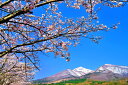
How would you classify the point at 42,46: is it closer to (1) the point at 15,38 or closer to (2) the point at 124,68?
(1) the point at 15,38

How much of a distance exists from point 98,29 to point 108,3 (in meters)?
1.68

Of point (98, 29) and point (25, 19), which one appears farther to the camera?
point (98, 29)

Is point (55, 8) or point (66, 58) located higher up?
point (55, 8)

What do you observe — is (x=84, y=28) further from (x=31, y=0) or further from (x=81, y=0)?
(x=31, y=0)

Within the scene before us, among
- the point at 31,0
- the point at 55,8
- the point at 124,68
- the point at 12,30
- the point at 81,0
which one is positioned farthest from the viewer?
the point at 124,68

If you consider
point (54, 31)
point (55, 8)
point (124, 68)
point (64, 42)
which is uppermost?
point (124, 68)

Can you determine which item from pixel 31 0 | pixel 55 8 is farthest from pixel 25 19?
pixel 55 8

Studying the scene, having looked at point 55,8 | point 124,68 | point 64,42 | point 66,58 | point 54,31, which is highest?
point 124,68

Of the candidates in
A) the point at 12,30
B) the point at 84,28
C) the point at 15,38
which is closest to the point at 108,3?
the point at 84,28

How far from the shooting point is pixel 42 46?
22.5ft

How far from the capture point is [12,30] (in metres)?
6.27

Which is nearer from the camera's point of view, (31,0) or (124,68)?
(31,0)

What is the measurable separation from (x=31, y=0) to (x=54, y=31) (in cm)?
261

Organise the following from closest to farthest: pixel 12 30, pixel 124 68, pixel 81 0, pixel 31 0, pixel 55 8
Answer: pixel 31 0, pixel 81 0, pixel 12 30, pixel 55 8, pixel 124 68
